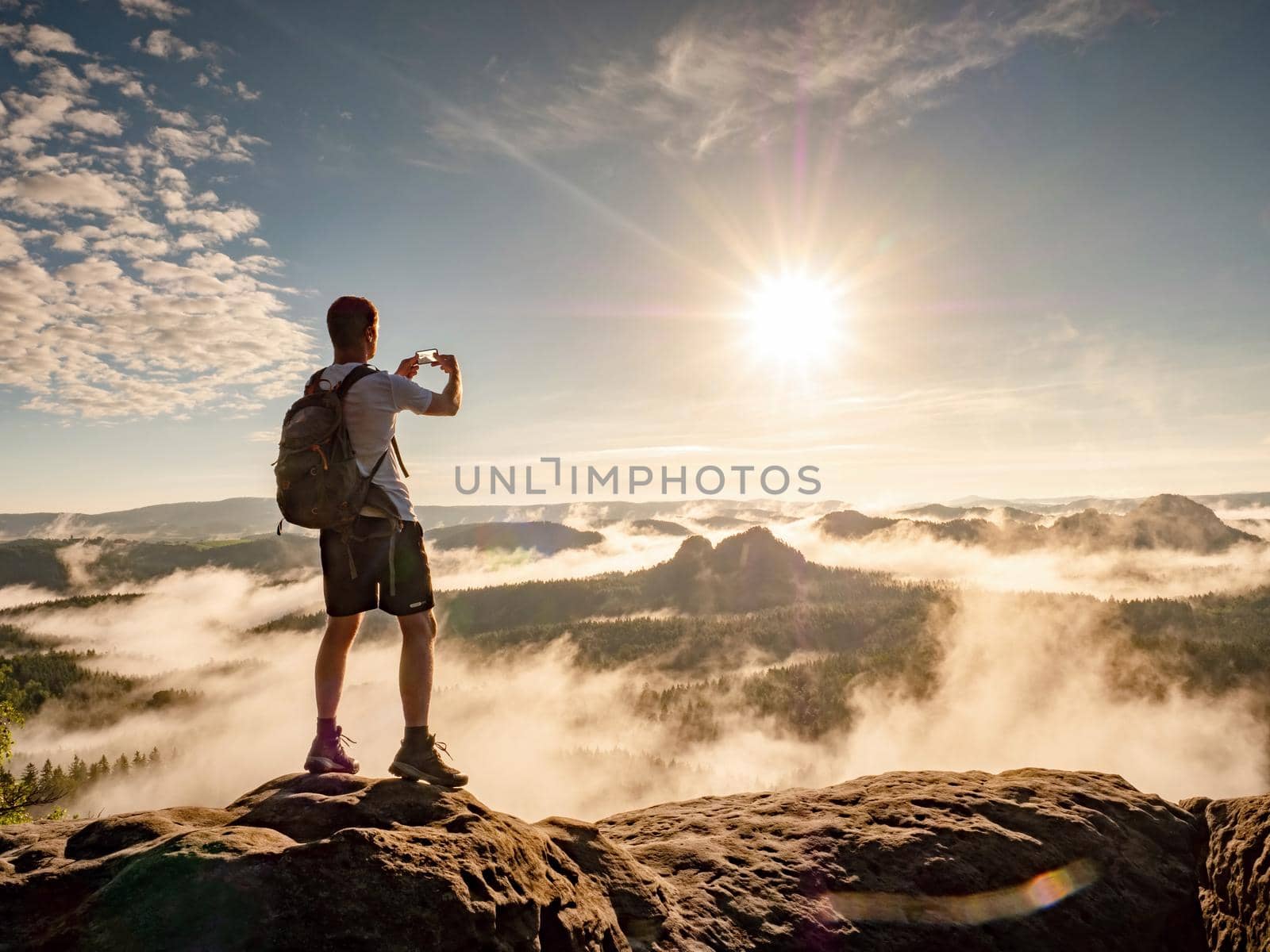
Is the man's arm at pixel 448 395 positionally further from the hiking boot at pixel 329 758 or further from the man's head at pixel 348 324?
the hiking boot at pixel 329 758

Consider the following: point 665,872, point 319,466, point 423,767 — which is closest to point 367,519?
point 319,466

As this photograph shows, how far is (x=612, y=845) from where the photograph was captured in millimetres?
7371

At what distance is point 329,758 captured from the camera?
7.57 meters

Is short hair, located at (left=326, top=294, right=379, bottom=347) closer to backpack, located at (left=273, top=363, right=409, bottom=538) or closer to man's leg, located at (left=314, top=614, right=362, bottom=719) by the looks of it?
backpack, located at (left=273, top=363, right=409, bottom=538)

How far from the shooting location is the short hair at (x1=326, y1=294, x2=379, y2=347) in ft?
23.6

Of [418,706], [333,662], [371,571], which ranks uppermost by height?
[371,571]

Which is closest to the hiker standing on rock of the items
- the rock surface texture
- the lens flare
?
the rock surface texture

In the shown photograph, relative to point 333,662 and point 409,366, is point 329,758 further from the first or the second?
point 409,366

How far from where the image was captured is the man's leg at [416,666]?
698 cm

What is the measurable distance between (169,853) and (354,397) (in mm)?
4109

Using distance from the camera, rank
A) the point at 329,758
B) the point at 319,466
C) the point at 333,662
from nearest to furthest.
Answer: the point at 319,466, the point at 333,662, the point at 329,758

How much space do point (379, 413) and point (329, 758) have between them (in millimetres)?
3989

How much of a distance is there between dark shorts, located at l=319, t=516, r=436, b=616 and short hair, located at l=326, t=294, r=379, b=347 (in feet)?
6.42

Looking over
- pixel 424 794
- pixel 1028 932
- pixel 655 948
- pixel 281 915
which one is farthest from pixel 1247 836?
pixel 281 915
